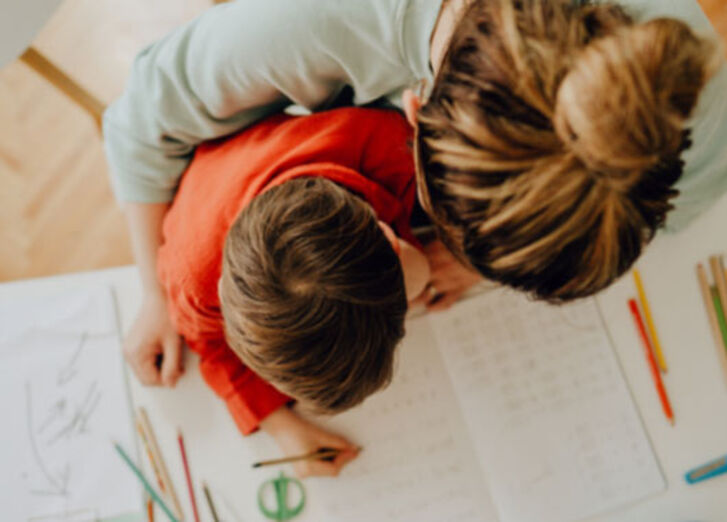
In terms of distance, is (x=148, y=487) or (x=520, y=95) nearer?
(x=520, y=95)

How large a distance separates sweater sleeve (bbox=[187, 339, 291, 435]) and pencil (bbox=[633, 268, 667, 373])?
44cm

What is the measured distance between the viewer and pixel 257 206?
451 mm

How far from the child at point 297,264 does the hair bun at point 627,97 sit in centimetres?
20

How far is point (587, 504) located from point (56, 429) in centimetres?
59

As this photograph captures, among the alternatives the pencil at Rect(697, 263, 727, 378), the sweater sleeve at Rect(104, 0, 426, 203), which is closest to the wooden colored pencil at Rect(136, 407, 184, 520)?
the sweater sleeve at Rect(104, 0, 426, 203)

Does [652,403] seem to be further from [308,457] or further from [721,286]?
[308,457]

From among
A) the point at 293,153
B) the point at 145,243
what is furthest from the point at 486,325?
the point at 145,243

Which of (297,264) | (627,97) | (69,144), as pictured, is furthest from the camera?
(69,144)

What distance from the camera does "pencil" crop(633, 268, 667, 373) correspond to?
63cm

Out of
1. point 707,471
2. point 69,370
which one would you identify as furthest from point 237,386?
point 707,471

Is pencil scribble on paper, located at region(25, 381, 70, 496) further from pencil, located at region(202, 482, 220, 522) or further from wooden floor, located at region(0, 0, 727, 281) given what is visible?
wooden floor, located at region(0, 0, 727, 281)

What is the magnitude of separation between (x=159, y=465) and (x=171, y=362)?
111 mm

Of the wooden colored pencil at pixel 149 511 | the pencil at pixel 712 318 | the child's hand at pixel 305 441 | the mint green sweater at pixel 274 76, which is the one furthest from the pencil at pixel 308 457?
the pencil at pixel 712 318

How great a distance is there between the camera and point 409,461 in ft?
1.99
